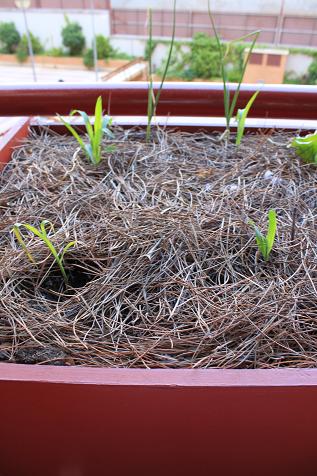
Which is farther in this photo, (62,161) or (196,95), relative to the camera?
(196,95)

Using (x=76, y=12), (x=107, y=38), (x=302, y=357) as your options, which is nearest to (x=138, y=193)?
(x=302, y=357)

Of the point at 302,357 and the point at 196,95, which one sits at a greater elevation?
the point at 196,95

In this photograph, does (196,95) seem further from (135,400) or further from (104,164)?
(135,400)

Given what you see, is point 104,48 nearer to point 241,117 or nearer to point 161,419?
point 241,117

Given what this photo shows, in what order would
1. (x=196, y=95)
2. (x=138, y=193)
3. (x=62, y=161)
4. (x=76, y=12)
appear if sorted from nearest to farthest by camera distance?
(x=138, y=193)
(x=62, y=161)
(x=196, y=95)
(x=76, y=12)

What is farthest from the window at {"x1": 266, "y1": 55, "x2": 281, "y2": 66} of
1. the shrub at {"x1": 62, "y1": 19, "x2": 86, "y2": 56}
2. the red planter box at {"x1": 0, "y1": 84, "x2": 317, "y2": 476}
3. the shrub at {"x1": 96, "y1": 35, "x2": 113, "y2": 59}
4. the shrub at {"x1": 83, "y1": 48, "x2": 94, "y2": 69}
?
the red planter box at {"x1": 0, "y1": 84, "x2": 317, "y2": 476}

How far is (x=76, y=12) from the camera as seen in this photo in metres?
10.1

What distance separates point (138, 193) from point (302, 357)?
0.41 meters

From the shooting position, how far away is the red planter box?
0.42 meters

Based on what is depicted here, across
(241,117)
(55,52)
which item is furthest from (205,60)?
(241,117)

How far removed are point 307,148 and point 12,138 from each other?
2.13 ft

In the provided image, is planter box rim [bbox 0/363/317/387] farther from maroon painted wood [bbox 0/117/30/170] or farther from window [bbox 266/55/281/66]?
window [bbox 266/55/281/66]

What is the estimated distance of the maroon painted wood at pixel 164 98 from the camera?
3.18 feet

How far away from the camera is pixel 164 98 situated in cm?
99
